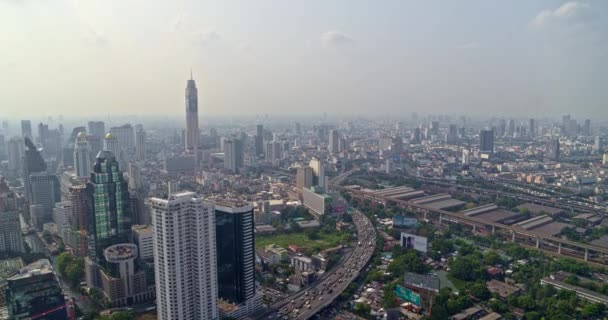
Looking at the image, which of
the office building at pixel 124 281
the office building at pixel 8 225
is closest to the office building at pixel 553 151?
the office building at pixel 124 281

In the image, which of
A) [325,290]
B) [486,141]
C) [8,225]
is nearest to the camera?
[325,290]

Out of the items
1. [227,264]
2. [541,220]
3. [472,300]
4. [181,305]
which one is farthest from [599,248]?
[181,305]

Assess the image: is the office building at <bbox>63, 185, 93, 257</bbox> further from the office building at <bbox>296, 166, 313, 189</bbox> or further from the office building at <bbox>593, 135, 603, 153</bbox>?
the office building at <bbox>593, 135, 603, 153</bbox>

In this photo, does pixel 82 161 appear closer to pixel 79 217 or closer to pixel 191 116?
pixel 79 217

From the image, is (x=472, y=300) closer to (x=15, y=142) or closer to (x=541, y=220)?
(x=541, y=220)

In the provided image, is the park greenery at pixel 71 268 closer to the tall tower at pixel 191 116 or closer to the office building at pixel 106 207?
the office building at pixel 106 207

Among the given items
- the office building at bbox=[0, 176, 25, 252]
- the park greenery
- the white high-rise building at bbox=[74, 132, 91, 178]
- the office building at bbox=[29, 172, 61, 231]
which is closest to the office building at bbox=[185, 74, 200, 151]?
the white high-rise building at bbox=[74, 132, 91, 178]

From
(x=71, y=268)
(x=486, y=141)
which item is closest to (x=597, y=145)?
(x=486, y=141)
